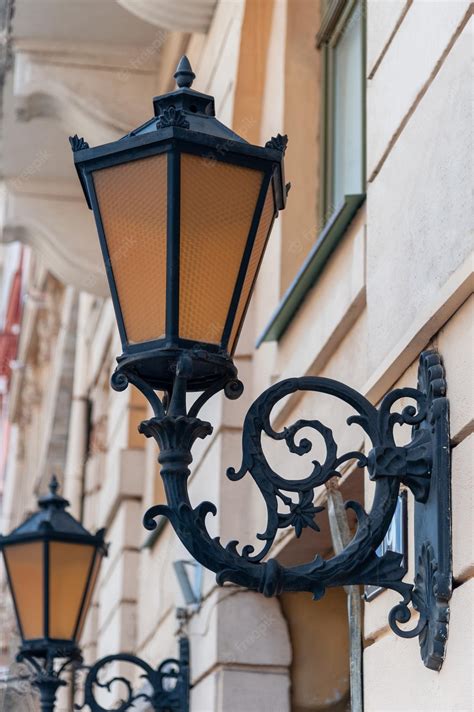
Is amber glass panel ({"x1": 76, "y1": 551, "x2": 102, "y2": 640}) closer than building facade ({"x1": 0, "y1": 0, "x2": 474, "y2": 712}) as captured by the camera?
No

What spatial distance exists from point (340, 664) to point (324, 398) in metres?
1.44

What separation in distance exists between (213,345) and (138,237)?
29cm

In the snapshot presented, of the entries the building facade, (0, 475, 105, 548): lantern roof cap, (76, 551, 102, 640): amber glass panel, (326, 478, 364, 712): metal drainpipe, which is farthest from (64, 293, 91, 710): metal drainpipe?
(326, 478, 364, 712): metal drainpipe

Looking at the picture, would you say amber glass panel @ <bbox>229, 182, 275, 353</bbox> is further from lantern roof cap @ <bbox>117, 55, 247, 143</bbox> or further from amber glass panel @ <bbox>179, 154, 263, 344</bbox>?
lantern roof cap @ <bbox>117, 55, 247, 143</bbox>

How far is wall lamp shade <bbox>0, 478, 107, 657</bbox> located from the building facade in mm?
595

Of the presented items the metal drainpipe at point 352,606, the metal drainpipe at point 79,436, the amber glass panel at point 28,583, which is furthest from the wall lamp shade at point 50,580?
the metal drainpipe at point 79,436

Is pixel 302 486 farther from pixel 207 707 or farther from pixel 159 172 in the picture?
pixel 207 707

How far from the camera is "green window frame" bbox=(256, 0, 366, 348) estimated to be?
6066 mm

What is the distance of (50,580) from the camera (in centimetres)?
669

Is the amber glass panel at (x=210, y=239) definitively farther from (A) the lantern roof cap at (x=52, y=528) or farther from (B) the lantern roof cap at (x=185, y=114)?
(A) the lantern roof cap at (x=52, y=528)

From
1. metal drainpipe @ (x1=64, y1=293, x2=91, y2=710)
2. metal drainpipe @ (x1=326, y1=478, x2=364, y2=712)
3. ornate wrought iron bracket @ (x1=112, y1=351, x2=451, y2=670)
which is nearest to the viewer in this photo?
ornate wrought iron bracket @ (x1=112, y1=351, x2=451, y2=670)

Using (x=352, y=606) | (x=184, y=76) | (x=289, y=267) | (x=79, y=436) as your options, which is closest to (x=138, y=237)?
(x=184, y=76)

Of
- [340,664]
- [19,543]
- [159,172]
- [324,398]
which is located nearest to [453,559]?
[159,172]

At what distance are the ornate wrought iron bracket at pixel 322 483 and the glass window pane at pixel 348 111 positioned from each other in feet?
9.11
